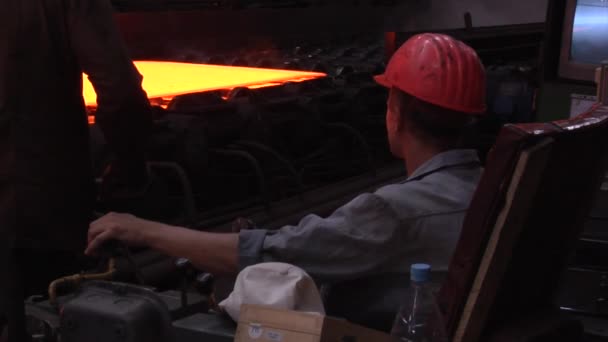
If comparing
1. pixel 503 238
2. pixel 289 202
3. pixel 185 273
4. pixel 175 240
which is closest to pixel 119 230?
pixel 175 240

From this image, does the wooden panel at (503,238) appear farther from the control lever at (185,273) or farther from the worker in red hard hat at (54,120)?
the worker in red hard hat at (54,120)

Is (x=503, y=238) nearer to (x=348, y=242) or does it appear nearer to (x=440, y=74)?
(x=348, y=242)

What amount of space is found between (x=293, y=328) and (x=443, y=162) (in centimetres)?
55

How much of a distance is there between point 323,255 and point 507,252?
33 centimetres

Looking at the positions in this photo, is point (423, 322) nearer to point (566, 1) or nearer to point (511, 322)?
point (511, 322)

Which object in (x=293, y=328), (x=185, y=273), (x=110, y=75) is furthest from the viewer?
(x=110, y=75)

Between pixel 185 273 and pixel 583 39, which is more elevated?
pixel 583 39

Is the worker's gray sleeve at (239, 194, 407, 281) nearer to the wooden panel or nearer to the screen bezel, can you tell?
the wooden panel

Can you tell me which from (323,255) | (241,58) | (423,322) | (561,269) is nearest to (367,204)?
(323,255)

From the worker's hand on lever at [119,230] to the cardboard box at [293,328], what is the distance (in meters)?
0.42

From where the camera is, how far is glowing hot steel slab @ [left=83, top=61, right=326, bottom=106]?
4.47m

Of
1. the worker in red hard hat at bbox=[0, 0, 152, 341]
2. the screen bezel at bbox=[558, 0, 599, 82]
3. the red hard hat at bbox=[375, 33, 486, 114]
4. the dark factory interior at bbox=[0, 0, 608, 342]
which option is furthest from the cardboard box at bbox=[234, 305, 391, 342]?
the screen bezel at bbox=[558, 0, 599, 82]

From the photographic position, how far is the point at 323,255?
1.60 metres

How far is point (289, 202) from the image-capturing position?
416 cm
